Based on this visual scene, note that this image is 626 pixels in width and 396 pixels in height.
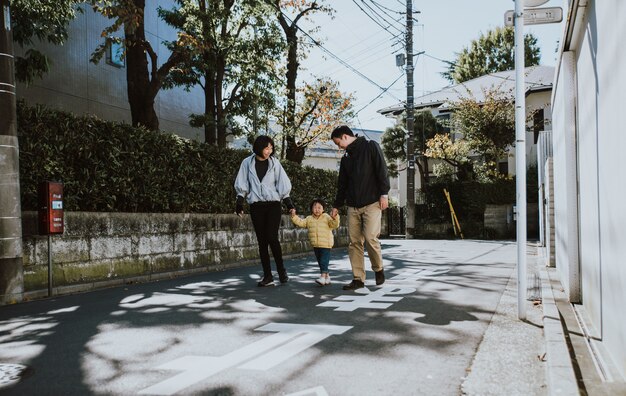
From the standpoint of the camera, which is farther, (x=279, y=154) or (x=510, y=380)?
(x=279, y=154)

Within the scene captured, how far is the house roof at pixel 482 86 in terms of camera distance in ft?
93.0

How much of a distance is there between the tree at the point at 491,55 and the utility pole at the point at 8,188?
39389 millimetres

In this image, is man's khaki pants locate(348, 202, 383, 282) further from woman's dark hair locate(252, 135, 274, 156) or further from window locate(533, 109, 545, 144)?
window locate(533, 109, 545, 144)

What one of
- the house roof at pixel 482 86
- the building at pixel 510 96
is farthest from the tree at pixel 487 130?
the house roof at pixel 482 86

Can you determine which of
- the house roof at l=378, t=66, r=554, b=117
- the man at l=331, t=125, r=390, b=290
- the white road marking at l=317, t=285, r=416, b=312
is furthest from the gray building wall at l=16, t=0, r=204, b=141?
the house roof at l=378, t=66, r=554, b=117

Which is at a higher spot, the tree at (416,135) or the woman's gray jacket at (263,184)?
the tree at (416,135)

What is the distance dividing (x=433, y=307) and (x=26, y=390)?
139 inches

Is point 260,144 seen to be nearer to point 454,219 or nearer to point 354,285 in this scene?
point 354,285

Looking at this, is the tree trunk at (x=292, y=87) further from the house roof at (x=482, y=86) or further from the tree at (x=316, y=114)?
the house roof at (x=482, y=86)

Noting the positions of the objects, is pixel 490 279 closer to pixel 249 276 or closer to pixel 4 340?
pixel 249 276

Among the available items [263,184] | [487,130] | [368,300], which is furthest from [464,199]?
[368,300]

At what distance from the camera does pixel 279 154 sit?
21.2m

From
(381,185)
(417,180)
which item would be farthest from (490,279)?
(417,180)

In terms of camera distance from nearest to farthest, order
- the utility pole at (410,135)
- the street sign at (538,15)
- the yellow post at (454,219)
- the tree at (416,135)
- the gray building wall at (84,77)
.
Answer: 1. the street sign at (538,15)
2. the gray building wall at (84,77)
3. the utility pole at (410,135)
4. the yellow post at (454,219)
5. the tree at (416,135)
